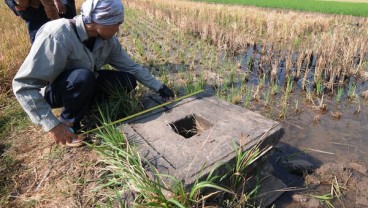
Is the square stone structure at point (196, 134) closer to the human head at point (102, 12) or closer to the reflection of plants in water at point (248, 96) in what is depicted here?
the reflection of plants in water at point (248, 96)

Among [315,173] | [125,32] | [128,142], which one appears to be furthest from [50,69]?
[125,32]

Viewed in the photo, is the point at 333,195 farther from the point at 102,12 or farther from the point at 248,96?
the point at 102,12

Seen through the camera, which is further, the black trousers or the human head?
the black trousers

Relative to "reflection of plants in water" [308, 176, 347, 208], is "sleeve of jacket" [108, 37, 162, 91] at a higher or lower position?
higher

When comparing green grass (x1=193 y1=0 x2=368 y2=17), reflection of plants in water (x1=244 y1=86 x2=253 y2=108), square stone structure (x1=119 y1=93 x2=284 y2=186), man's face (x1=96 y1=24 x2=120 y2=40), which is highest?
man's face (x1=96 y1=24 x2=120 y2=40)

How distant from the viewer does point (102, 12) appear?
203cm

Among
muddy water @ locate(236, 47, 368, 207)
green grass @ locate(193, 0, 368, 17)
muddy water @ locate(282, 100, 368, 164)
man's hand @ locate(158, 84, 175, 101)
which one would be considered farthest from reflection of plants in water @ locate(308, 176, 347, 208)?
green grass @ locate(193, 0, 368, 17)

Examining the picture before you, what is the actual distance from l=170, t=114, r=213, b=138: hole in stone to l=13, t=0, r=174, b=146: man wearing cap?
0.80m

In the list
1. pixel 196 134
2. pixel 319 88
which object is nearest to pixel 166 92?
pixel 196 134

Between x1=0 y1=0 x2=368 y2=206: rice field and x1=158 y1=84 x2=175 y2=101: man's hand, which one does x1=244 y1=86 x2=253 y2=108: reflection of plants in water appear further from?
x1=158 y1=84 x2=175 y2=101: man's hand

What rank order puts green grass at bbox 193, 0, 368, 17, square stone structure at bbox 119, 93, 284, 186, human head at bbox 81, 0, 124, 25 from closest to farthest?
square stone structure at bbox 119, 93, 284, 186 → human head at bbox 81, 0, 124, 25 → green grass at bbox 193, 0, 368, 17

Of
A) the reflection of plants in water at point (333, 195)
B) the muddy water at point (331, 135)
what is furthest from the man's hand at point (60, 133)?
the muddy water at point (331, 135)

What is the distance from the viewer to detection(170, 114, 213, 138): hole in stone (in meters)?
2.50

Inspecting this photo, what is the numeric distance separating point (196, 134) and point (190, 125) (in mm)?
370
